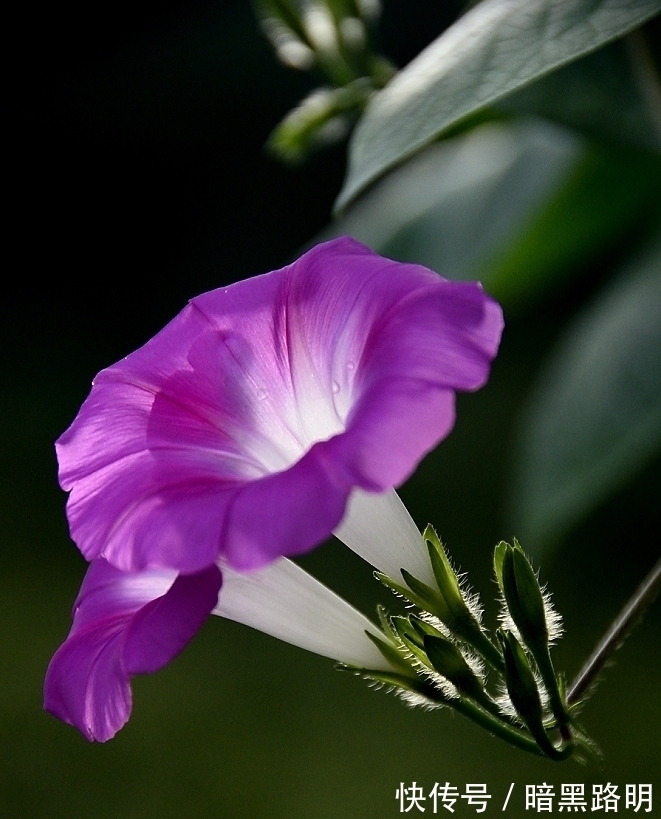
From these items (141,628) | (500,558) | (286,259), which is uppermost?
(141,628)

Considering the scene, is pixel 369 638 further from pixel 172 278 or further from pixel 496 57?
pixel 172 278

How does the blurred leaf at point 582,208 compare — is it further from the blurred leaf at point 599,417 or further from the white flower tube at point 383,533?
the white flower tube at point 383,533

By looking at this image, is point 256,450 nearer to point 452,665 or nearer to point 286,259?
point 452,665

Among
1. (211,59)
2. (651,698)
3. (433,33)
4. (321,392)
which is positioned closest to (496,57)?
(321,392)

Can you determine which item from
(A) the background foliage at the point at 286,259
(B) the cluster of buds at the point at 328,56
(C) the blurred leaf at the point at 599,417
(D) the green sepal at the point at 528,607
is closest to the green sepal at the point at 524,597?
(D) the green sepal at the point at 528,607

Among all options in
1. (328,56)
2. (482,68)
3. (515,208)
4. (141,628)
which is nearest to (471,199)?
(515,208)
